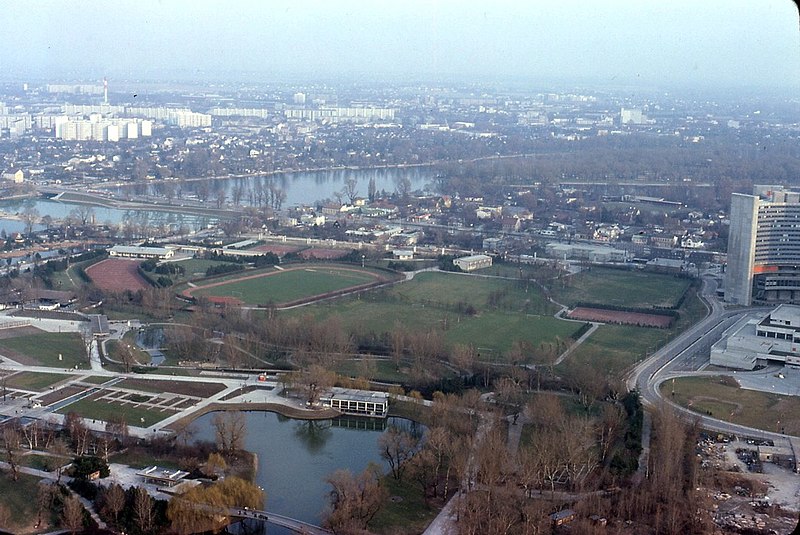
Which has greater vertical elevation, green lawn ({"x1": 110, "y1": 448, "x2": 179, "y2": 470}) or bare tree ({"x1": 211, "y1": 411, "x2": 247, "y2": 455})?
bare tree ({"x1": 211, "y1": 411, "x2": 247, "y2": 455})

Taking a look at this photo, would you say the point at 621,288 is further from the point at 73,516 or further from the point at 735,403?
the point at 73,516

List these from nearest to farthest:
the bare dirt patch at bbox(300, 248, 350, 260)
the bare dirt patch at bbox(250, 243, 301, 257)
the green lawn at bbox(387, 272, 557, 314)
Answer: the green lawn at bbox(387, 272, 557, 314)
the bare dirt patch at bbox(300, 248, 350, 260)
the bare dirt patch at bbox(250, 243, 301, 257)

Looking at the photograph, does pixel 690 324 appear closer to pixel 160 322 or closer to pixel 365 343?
pixel 365 343

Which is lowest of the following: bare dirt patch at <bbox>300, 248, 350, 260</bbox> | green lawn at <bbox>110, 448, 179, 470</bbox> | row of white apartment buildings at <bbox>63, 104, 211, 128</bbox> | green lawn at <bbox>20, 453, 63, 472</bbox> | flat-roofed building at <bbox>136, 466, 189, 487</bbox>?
green lawn at <bbox>110, 448, 179, 470</bbox>

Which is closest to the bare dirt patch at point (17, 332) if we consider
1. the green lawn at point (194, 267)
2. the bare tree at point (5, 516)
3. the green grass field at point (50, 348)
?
the green grass field at point (50, 348)

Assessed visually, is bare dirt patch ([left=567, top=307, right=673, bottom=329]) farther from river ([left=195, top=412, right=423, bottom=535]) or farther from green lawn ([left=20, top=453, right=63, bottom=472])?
green lawn ([left=20, top=453, right=63, bottom=472])

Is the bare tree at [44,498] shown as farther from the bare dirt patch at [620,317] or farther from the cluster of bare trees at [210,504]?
the bare dirt patch at [620,317]

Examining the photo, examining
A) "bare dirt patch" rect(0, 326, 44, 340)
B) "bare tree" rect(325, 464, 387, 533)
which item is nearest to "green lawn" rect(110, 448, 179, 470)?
"bare tree" rect(325, 464, 387, 533)
